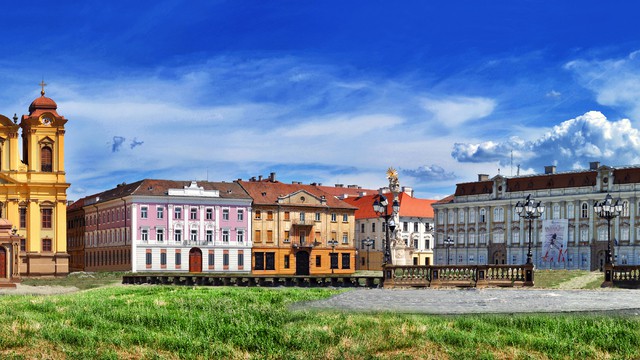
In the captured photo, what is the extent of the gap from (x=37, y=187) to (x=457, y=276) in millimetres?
52629

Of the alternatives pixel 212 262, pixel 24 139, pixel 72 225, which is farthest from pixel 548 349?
pixel 72 225

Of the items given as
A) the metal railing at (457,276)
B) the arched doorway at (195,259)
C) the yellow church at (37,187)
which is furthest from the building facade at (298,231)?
the metal railing at (457,276)

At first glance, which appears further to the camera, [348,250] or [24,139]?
[348,250]

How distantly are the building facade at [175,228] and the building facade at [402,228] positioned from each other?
74.5 feet

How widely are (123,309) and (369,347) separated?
956 centimetres

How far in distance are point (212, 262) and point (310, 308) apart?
76646 millimetres

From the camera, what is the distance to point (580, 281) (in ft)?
210

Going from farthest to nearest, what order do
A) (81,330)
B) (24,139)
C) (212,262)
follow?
1. (212,262)
2. (24,139)
3. (81,330)

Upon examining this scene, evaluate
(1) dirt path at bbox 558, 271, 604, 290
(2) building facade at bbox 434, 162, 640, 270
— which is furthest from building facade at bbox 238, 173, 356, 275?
(1) dirt path at bbox 558, 271, 604, 290

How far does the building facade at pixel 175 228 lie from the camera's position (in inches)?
3991

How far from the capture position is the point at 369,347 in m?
23.7

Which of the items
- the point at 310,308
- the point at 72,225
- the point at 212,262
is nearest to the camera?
the point at 310,308

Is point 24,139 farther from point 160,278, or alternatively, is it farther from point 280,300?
point 280,300

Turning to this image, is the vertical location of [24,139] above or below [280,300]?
above
